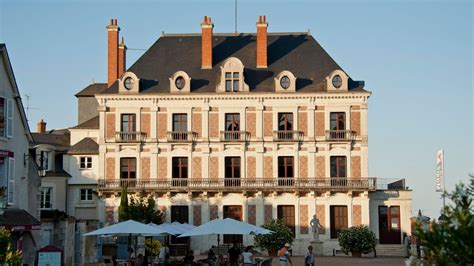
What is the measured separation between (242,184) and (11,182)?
62.7 ft

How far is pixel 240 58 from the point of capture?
51562 millimetres

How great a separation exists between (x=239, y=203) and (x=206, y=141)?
4.20 metres

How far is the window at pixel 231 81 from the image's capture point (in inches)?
1930

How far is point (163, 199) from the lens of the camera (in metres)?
48.8

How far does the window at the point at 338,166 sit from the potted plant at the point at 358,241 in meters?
4.40

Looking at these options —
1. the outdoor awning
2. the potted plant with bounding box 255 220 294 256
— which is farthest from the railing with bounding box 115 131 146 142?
the outdoor awning

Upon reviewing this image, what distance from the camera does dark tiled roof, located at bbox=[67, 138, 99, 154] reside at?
5131 centimetres

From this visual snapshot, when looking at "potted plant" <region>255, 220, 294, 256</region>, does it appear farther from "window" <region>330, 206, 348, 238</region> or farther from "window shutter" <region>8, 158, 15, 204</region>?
"window shutter" <region>8, 158, 15, 204</region>

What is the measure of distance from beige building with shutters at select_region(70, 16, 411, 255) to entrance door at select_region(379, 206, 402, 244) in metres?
0.06

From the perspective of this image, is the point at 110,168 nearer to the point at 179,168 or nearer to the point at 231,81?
the point at 179,168

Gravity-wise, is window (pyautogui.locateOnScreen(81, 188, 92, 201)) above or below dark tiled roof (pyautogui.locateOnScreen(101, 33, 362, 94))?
below

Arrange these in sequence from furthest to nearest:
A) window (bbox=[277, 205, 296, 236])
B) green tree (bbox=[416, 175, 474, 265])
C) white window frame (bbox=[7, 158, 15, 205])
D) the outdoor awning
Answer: window (bbox=[277, 205, 296, 236]) → white window frame (bbox=[7, 158, 15, 205]) → the outdoor awning → green tree (bbox=[416, 175, 474, 265])

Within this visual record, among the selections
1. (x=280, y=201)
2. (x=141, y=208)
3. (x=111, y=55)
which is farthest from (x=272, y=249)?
(x=111, y=55)

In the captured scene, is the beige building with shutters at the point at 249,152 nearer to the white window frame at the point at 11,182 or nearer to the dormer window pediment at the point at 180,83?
the dormer window pediment at the point at 180,83
